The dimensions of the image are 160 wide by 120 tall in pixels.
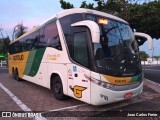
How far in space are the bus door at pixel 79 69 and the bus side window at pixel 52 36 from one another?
1070 millimetres

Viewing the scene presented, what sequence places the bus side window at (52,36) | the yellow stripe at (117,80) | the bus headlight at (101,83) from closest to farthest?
the bus headlight at (101,83) < the yellow stripe at (117,80) < the bus side window at (52,36)

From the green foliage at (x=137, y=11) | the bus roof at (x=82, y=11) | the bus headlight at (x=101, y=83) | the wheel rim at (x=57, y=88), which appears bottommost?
the wheel rim at (x=57, y=88)

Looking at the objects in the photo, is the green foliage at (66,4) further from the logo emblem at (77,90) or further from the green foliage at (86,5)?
the logo emblem at (77,90)

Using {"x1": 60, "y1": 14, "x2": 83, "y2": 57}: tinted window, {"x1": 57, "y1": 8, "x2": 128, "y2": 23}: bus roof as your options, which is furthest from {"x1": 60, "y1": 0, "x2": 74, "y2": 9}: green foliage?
{"x1": 60, "y1": 14, "x2": 83, "y2": 57}: tinted window

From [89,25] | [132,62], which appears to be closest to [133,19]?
[132,62]

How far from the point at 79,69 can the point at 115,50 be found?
4.17ft

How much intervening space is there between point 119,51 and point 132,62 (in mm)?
637

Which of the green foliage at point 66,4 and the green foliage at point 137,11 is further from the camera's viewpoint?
the green foliage at point 66,4

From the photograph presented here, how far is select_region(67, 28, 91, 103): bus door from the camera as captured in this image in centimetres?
717

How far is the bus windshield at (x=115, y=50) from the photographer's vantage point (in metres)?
7.07

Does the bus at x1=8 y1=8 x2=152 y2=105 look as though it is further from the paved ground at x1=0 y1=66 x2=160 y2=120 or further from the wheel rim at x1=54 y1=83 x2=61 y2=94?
the paved ground at x1=0 y1=66 x2=160 y2=120

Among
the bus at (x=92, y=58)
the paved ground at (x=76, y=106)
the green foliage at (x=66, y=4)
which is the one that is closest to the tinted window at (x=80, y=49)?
the bus at (x=92, y=58)

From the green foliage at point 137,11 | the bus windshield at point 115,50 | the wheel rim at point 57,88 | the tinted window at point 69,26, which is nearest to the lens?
the bus windshield at point 115,50

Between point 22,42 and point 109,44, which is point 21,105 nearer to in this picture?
point 109,44
